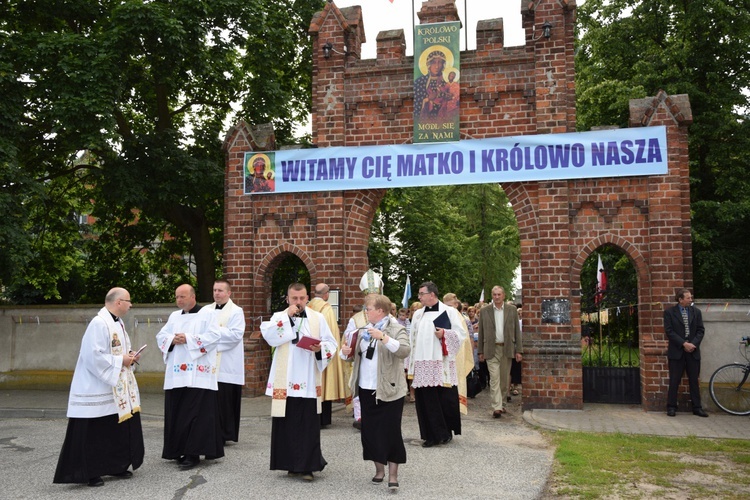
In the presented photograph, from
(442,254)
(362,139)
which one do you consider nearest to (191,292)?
(362,139)

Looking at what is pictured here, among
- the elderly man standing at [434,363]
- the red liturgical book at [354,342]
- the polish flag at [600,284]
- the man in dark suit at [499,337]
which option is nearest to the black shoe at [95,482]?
the red liturgical book at [354,342]

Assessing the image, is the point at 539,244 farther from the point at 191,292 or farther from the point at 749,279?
the point at 749,279

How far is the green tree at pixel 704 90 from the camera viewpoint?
19.2 meters

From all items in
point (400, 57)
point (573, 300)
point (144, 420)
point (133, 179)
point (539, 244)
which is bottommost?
point (144, 420)

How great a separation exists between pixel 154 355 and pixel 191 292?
643 cm

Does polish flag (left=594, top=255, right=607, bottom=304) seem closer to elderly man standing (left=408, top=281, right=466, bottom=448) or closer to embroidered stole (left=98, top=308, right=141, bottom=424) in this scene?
elderly man standing (left=408, top=281, right=466, bottom=448)

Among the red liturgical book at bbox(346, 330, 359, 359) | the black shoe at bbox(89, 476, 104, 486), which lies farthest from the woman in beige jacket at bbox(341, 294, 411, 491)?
the black shoe at bbox(89, 476, 104, 486)

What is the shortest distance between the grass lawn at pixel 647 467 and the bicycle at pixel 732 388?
2378 millimetres

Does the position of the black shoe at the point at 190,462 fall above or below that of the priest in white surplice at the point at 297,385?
below

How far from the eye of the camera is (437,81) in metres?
12.5

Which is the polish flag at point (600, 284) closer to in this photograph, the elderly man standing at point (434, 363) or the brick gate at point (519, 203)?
the brick gate at point (519, 203)

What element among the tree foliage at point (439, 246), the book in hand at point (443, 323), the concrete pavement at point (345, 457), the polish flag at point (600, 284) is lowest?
the concrete pavement at point (345, 457)

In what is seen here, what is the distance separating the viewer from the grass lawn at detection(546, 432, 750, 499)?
652cm

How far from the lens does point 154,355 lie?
13750 millimetres
